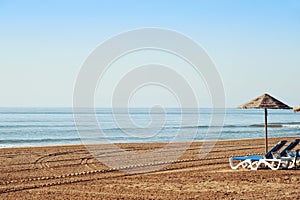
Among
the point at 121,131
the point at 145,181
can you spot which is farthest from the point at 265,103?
the point at 121,131

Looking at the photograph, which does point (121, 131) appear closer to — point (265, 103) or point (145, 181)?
point (265, 103)

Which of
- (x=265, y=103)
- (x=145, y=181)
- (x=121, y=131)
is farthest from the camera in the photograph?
(x=121, y=131)

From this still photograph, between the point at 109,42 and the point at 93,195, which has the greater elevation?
the point at 109,42

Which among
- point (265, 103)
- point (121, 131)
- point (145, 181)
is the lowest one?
point (121, 131)

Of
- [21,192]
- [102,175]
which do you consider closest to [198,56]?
[102,175]

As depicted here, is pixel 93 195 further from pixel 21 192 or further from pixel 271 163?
pixel 271 163

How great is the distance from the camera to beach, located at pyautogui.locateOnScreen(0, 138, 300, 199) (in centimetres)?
824

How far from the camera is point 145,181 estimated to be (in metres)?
9.65

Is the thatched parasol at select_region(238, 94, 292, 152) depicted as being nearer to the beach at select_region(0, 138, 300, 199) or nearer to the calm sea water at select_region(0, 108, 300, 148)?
the beach at select_region(0, 138, 300, 199)

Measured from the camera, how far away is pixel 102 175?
10711 mm

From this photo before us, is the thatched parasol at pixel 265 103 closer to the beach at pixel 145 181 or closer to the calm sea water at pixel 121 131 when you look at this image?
the beach at pixel 145 181

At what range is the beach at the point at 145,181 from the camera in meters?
8.24

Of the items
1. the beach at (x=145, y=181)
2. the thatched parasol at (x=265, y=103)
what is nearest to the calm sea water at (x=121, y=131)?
the beach at (x=145, y=181)

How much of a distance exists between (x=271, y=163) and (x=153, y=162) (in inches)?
145
